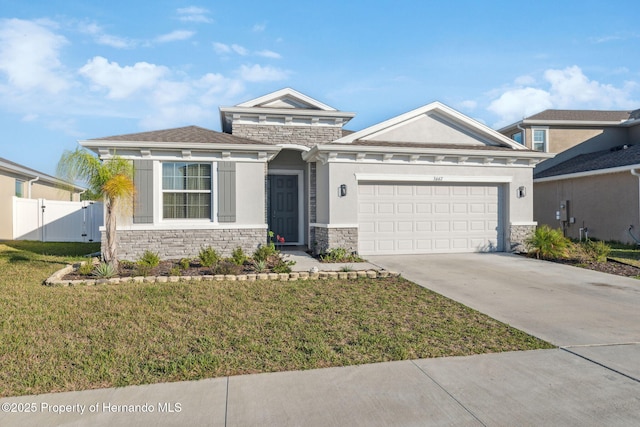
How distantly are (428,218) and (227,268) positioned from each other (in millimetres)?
6127

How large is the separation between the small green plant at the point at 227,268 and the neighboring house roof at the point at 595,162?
546 inches

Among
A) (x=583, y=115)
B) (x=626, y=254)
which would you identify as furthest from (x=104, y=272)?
(x=583, y=115)

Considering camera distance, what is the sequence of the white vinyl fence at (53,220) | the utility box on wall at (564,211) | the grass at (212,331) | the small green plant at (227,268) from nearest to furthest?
the grass at (212,331)
the small green plant at (227,268)
the white vinyl fence at (53,220)
the utility box on wall at (564,211)

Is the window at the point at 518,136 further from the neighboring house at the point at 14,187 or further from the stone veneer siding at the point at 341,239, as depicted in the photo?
the neighboring house at the point at 14,187

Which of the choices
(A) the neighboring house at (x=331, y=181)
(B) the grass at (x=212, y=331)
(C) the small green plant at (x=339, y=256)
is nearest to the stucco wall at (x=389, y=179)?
(A) the neighboring house at (x=331, y=181)

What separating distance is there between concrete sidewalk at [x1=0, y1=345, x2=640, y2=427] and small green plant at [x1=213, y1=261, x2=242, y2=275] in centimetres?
516

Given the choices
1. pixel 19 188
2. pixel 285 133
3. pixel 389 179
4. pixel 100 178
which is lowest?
pixel 100 178

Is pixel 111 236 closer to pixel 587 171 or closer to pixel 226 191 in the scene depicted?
pixel 226 191

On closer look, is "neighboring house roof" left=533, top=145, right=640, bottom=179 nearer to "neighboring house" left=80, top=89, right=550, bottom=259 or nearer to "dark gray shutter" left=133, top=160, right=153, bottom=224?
"neighboring house" left=80, top=89, right=550, bottom=259

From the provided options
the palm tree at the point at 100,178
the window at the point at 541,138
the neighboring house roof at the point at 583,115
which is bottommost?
the palm tree at the point at 100,178

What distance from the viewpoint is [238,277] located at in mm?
8273

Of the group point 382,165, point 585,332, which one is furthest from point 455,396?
point 382,165

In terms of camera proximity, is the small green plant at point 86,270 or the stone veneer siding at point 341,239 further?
the stone veneer siding at point 341,239

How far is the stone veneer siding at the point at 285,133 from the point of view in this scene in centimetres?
1316
